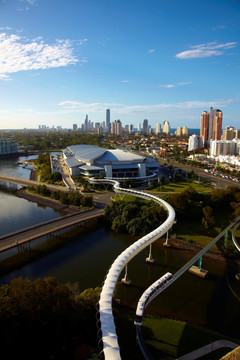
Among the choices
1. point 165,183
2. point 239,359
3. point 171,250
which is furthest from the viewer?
point 165,183

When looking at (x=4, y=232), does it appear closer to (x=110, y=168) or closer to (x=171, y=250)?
(x=171, y=250)

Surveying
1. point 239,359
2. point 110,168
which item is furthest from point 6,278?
point 110,168

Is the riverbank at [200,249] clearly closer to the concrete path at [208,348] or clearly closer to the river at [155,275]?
the river at [155,275]

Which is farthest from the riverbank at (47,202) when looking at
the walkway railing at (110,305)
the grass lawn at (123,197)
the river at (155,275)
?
the walkway railing at (110,305)

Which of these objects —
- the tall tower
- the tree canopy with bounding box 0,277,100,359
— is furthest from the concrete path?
the tall tower

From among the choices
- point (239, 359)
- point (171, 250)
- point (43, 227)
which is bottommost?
point (171, 250)

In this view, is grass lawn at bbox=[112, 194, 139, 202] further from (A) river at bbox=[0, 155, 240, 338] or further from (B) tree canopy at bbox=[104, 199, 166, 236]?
(A) river at bbox=[0, 155, 240, 338]
